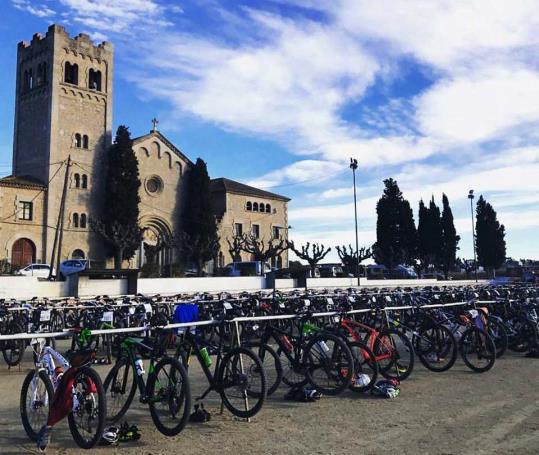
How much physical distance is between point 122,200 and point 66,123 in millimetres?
7808

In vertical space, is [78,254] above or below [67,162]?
below

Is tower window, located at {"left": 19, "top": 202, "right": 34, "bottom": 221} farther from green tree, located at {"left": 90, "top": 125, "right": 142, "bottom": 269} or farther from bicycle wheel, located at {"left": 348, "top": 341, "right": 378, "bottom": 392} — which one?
bicycle wheel, located at {"left": 348, "top": 341, "right": 378, "bottom": 392}

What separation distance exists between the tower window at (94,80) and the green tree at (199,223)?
433 inches

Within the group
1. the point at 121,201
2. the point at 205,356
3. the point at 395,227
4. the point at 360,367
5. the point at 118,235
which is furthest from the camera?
the point at 395,227

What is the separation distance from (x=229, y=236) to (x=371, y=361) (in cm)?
4442

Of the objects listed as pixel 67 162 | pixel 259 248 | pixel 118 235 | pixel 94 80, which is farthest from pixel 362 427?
pixel 94 80

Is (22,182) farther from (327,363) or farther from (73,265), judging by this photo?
(327,363)

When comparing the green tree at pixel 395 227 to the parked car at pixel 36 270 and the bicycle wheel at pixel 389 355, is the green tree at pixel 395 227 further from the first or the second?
the bicycle wheel at pixel 389 355

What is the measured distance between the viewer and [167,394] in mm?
5004

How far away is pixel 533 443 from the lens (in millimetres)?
4586

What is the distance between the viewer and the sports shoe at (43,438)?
450 cm

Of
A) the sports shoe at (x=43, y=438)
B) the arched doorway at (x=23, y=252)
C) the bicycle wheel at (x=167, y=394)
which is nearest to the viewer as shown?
the sports shoe at (x=43, y=438)

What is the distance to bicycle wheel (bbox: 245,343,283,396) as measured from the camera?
20.0ft

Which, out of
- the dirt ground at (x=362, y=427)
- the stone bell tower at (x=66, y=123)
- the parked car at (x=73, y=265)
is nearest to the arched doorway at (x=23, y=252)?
the stone bell tower at (x=66, y=123)
